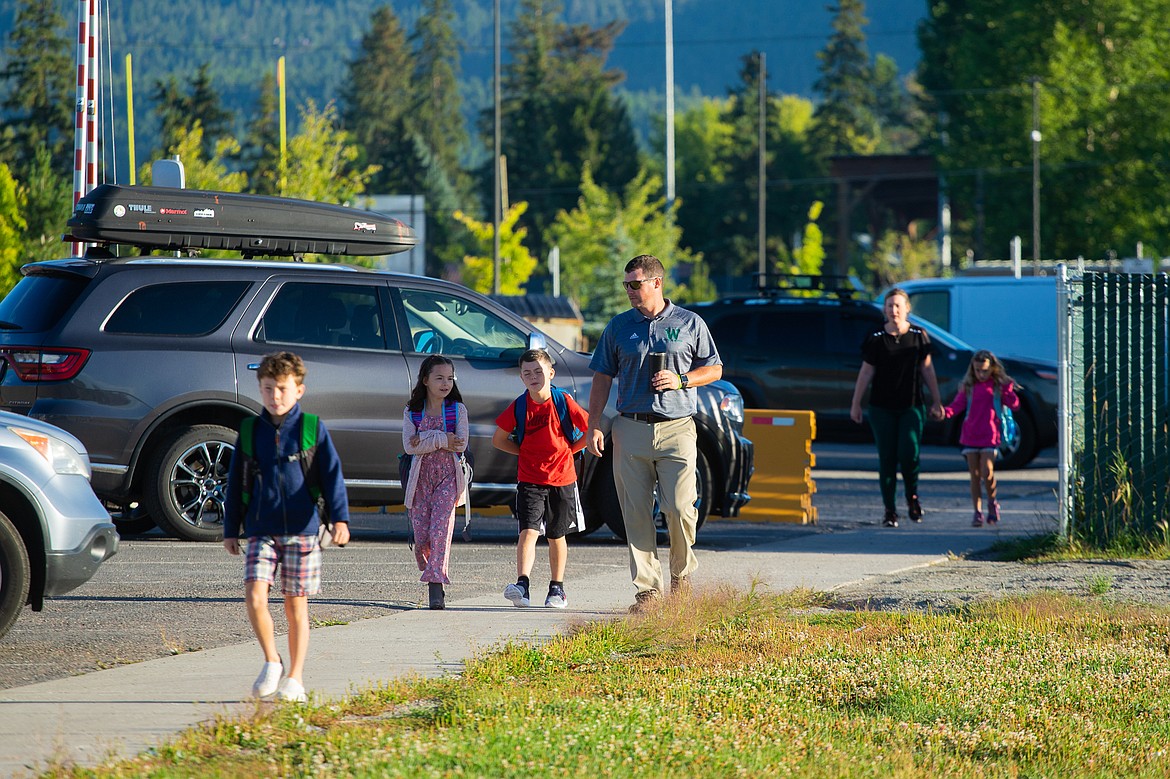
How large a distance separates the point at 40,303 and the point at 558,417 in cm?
392

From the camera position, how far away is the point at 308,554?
20.1ft

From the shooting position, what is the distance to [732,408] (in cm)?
1147

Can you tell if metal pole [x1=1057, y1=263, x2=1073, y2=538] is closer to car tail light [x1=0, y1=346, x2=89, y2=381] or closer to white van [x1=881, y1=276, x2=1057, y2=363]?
car tail light [x1=0, y1=346, x2=89, y2=381]

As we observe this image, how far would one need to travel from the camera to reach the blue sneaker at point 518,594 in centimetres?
840

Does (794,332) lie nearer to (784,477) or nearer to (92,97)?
(784,477)

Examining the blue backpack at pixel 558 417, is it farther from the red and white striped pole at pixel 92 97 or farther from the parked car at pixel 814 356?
the parked car at pixel 814 356

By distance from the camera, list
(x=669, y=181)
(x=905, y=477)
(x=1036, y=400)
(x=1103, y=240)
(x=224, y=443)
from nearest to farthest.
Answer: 1. (x=224, y=443)
2. (x=905, y=477)
3. (x=1036, y=400)
4. (x=1103, y=240)
5. (x=669, y=181)

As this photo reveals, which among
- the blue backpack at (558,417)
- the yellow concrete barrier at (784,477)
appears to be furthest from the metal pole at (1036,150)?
the blue backpack at (558,417)

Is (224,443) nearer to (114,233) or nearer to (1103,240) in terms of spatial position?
(114,233)

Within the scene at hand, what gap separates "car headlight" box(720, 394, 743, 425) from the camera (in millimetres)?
11352

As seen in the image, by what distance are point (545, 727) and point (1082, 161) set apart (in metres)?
51.4

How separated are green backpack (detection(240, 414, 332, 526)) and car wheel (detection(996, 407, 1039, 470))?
44.6 feet

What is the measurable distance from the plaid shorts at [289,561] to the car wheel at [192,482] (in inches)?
171

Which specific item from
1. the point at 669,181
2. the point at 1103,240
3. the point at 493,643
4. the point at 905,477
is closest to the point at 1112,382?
the point at 905,477
